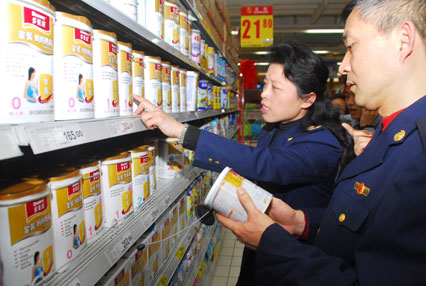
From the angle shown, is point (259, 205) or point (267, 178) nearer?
point (259, 205)

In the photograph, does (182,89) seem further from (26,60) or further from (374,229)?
(374,229)

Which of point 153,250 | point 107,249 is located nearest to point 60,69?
point 107,249

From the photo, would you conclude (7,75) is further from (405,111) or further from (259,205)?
(405,111)

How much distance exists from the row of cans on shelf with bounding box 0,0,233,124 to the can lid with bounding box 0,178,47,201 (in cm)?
15

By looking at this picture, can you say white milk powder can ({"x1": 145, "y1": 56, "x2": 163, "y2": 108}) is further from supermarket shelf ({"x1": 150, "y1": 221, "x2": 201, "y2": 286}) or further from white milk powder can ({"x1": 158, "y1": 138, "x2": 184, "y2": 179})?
supermarket shelf ({"x1": 150, "y1": 221, "x2": 201, "y2": 286})

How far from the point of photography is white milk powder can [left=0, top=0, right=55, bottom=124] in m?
0.56

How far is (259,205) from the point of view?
3.49 ft

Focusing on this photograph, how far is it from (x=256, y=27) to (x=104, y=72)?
6.12 meters

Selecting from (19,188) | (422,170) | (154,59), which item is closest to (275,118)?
(154,59)

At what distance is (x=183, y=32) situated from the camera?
5.59ft

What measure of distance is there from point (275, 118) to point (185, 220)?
2.99ft

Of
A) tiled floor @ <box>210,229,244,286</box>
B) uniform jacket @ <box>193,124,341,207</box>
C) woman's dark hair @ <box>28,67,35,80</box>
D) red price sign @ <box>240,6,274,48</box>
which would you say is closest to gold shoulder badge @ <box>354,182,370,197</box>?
uniform jacket @ <box>193,124,341,207</box>

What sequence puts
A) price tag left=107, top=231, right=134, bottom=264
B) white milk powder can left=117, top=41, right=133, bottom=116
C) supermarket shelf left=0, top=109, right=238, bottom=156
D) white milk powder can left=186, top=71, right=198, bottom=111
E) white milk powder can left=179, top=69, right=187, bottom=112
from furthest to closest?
white milk powder can left=186, top=71, right=198, bottom=111, white milk powder can left=179, top=69, right=187, bottom=112, white milk powder can left=117, top=41, right=133, bottom=116, price tag left=107, top=231, right=134, bottom=264, supermarket shelf left=0, top=109, right=238, bottom=156

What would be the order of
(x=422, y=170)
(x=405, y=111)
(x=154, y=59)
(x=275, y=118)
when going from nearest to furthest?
1. (x=422, y=170)
2. (x=405, y=111)
3. (x=154, y=59)
4. (x=275, y=118)
